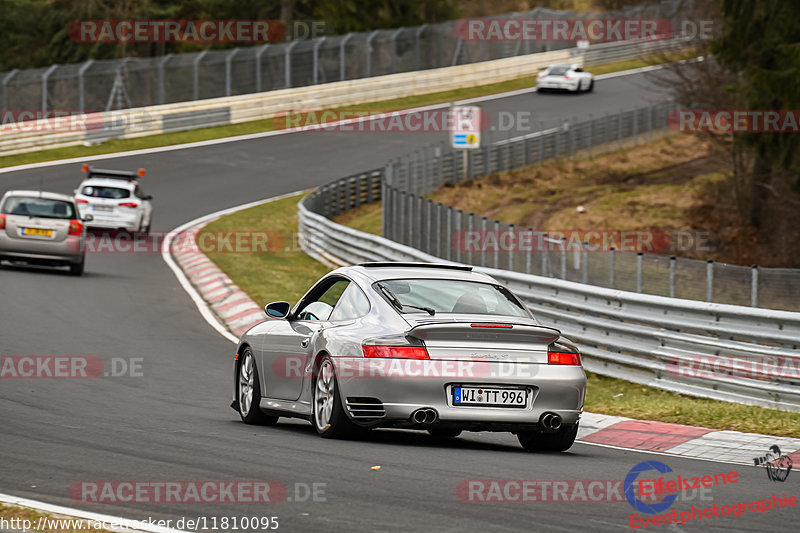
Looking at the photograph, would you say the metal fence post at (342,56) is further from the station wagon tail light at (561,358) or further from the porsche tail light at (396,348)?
the porsche tail light at (396,348)

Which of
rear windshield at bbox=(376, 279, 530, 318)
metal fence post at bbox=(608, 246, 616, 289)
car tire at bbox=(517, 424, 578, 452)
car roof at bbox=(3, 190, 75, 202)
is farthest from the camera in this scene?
car roof at bbox=(3, 190, 75, 202)

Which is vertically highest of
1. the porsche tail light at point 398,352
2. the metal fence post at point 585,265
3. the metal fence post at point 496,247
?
the porsche tail light at point 398,352

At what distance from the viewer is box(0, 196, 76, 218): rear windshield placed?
2373cm

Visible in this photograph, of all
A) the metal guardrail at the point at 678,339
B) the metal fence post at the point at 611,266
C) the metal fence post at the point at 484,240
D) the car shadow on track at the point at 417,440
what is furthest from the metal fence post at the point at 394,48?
the car shadow on track at the point at 417,440

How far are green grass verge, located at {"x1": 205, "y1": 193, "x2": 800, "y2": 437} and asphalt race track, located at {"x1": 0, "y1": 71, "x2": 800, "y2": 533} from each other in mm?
1889

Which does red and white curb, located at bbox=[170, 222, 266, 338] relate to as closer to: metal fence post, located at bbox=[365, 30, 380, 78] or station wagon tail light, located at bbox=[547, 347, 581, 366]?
station wagon tail light, located at bbox=[547, 347, 581, 366]

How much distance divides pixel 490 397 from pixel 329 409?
1199mm

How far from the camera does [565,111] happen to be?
181ft

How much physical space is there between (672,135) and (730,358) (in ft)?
136

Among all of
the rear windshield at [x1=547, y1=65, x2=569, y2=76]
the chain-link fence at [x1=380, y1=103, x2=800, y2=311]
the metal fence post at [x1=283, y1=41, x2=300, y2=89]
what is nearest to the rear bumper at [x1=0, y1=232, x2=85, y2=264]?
the chain-link fence at [x1=380, y1=103, x2=800, y2=311]

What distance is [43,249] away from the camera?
78.1ft

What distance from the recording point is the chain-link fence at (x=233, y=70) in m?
47.5

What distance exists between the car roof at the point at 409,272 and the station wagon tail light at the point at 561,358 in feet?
3.37

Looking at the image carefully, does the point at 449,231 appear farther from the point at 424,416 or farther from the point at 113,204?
the point at 424,416
